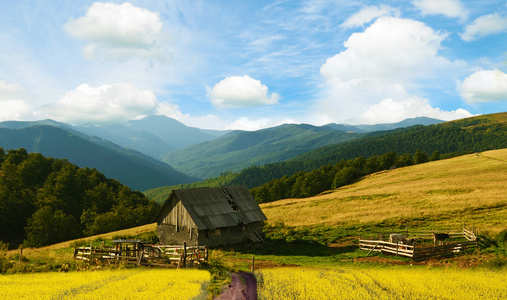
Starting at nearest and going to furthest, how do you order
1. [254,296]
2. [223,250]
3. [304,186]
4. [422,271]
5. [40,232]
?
1. [254,296]
2. [422,271]
3. [223,250]
4. [40,232]
5. [304,186]

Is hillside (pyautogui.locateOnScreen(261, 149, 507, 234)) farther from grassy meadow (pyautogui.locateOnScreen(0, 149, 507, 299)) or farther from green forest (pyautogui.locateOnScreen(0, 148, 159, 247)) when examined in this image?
green forest (pyautogui.locateOnScreen(0, 148, 159, 247))

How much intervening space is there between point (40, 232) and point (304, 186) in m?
83.1

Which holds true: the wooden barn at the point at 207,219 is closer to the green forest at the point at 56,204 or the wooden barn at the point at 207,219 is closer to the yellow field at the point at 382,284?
the yellow field at the point at 382,284

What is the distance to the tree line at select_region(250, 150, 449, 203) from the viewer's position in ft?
375

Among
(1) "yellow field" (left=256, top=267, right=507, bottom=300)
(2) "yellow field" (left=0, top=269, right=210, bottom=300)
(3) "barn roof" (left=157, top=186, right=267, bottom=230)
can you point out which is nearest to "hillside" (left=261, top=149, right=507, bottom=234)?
(3) "barn roof" (left=157, top=186, right=267, bottom=230)

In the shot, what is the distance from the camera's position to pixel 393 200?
196 feet

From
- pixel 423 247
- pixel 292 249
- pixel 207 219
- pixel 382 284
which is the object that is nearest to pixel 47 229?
pixel 207 219

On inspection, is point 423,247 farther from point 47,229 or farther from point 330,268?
point 47,229

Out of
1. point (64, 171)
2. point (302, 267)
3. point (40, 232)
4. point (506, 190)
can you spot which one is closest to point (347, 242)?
point (302, 267)

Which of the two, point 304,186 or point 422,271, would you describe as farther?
point 304,186

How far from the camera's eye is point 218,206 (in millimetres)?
42438

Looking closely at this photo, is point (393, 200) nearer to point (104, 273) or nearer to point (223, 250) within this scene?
point (223, 250)

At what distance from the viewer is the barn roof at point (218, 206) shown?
1541 inches

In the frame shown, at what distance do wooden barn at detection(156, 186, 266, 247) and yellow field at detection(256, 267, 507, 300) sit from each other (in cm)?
1626
